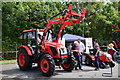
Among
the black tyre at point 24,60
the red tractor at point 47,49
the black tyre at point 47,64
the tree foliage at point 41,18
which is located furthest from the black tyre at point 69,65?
the tree foliage at point 41,18

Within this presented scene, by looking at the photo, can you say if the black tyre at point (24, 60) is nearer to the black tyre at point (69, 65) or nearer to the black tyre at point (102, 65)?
the black tyre at point (69, 65)

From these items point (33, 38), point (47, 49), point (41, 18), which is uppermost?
point (41, 18)

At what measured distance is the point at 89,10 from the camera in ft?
72.6

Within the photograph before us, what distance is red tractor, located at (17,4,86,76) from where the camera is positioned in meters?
8.11

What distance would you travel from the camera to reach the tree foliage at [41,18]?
53.4ft

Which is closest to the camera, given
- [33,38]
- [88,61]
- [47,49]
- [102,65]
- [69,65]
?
[47,49]

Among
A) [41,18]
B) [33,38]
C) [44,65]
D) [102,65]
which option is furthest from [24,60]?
[41,18]

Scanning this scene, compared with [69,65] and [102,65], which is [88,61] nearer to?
[102,65]

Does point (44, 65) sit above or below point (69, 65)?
above

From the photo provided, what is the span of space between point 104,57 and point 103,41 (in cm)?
1406

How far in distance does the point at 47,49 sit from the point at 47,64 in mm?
1112

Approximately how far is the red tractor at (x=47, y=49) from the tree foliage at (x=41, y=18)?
4.23 m

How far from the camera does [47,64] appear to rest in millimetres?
7844

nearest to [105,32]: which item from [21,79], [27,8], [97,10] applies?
[97,10]
